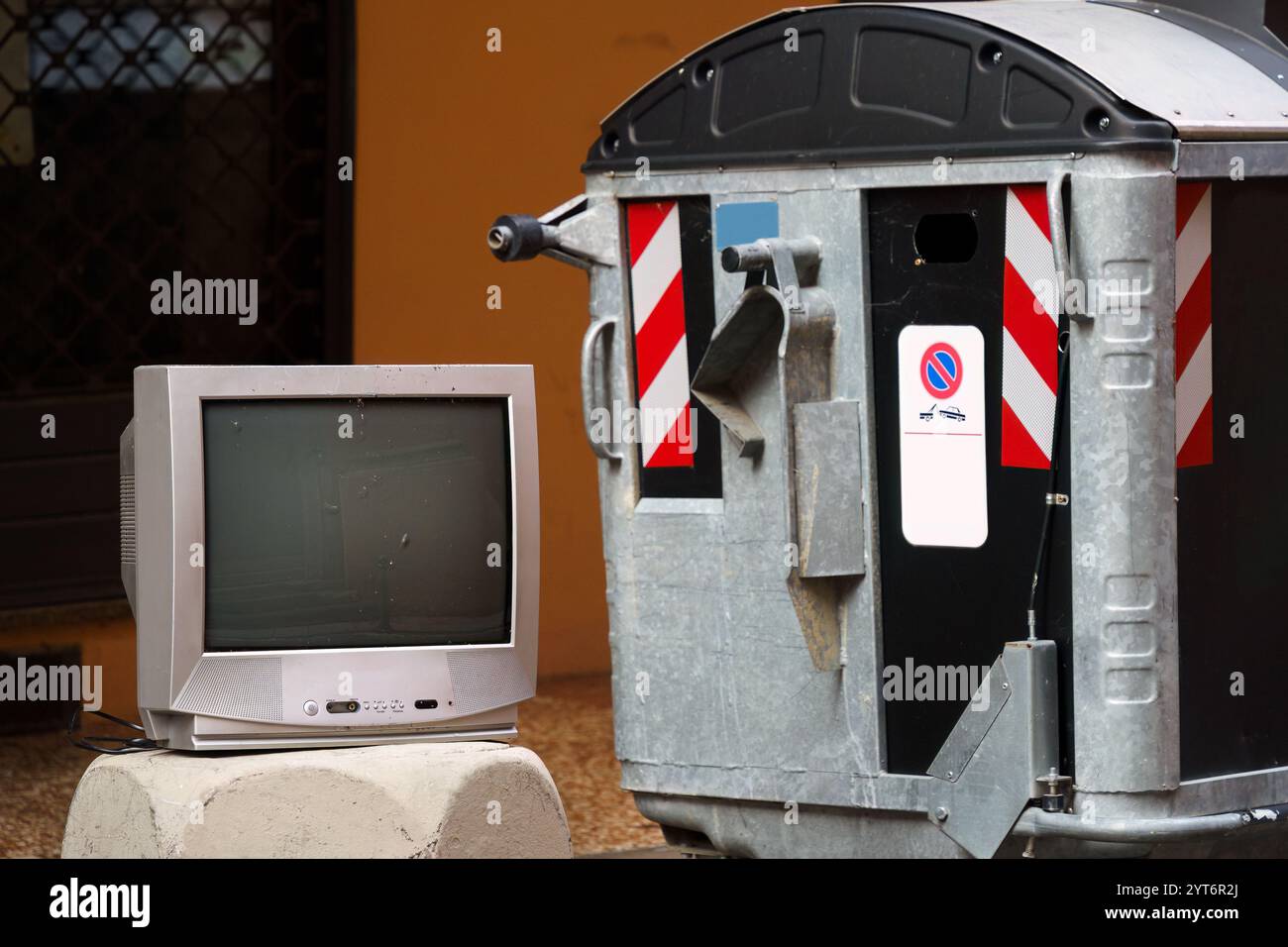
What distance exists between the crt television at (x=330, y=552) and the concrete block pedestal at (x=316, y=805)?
126mm

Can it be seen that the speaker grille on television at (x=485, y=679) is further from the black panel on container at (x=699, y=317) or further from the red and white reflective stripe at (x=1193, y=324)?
the red and white reflective stripe at (x=1193, y=324)

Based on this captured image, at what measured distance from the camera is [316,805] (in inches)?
147

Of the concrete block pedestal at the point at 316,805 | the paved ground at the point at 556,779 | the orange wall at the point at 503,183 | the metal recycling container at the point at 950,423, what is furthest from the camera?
the orange wall at the point at 503,183

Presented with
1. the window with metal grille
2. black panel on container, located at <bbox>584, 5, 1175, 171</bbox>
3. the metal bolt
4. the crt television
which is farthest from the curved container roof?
the window with metal grille

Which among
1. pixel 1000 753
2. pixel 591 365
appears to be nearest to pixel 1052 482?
pixel 1000 753

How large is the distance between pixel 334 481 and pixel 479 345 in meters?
3.93

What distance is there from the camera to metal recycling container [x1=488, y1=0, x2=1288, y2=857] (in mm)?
3836

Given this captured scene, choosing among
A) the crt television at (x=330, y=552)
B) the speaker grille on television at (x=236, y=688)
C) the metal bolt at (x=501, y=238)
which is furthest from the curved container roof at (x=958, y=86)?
the speaker grille on television at (x=236, y=688)

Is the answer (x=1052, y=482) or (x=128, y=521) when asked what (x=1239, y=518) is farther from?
(x=128, y=521)

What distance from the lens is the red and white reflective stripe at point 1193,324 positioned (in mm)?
3869

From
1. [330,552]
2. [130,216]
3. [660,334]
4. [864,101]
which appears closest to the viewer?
[330,552]

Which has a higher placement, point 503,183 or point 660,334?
point 503,183

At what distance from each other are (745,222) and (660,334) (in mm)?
313
